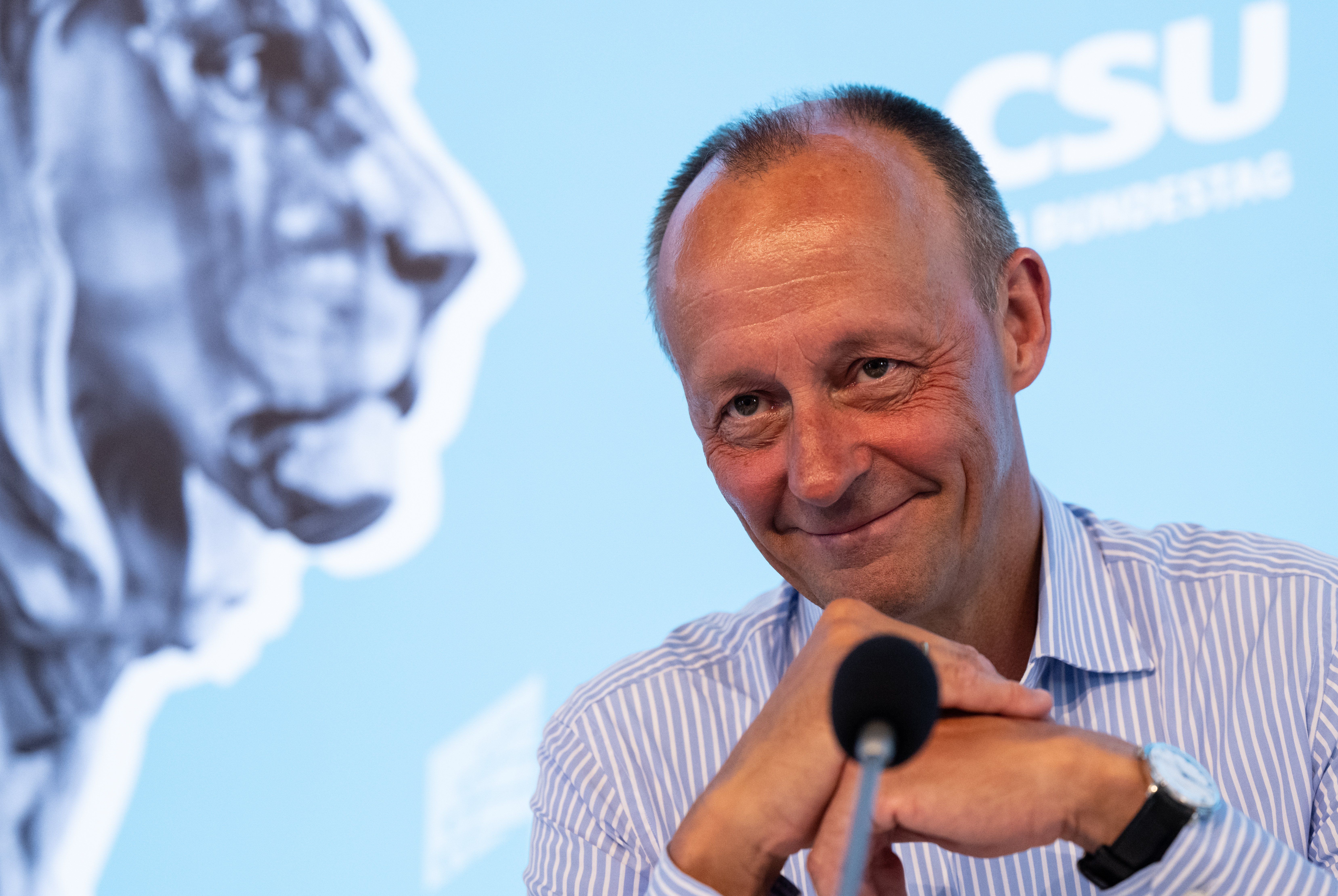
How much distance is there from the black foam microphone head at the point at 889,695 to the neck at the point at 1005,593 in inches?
28.9

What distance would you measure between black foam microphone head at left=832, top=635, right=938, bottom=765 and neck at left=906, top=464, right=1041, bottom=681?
2.41 ft

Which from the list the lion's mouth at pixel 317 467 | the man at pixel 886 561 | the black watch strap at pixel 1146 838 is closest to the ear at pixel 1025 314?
the man at pixel 886 561

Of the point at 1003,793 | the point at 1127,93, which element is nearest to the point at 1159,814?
the point at 1003,793

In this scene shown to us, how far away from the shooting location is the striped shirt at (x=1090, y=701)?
1402 millimetres

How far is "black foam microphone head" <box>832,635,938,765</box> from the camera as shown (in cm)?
78

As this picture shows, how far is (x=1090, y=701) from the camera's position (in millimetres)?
1503

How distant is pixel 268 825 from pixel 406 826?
37cm

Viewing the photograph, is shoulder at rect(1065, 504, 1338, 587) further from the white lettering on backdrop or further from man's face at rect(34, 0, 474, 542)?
man's face at rect(34, 0, 474, 542)

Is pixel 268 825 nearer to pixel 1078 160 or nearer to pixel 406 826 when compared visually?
pixel 406 826

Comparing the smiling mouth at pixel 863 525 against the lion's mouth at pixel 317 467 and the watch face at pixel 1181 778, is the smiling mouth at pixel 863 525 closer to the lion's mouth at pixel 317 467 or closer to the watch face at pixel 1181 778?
the watch face at pixel 1181 778

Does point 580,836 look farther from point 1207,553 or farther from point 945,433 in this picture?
point 1207,553

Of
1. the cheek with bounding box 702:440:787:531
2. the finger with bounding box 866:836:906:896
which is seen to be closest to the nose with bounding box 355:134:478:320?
the cheek with bounding box 702:440:787:531

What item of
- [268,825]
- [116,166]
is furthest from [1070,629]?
[116,166]

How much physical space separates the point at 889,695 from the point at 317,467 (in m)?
2.31
